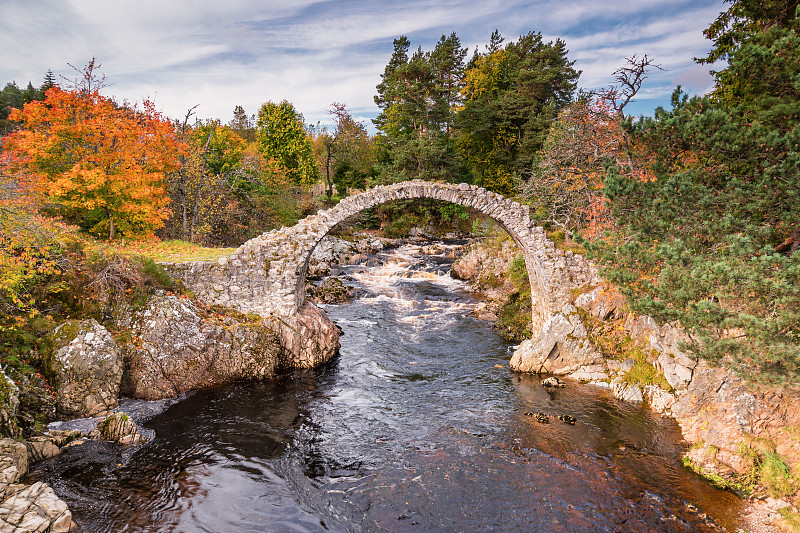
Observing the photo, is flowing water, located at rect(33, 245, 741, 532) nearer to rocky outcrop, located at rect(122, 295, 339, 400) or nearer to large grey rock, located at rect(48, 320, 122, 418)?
rocky outcrop, located at rect(122, 295, 339, 400)

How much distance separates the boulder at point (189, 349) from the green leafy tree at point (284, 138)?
29790 millimetres

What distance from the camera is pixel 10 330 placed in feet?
36.5

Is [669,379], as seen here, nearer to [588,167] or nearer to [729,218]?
[729,218]

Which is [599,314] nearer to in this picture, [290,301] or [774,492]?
[774,492]

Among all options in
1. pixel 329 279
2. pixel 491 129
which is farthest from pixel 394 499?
pixel 491 129

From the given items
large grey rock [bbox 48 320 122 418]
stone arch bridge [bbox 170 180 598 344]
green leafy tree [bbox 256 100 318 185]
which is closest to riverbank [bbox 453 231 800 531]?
stone arch bridge [bbox 170 180 598 344]

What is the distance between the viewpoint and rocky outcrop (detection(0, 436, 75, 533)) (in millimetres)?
6914

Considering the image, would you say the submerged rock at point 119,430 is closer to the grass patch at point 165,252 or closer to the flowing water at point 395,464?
the flowing water at point 395,464

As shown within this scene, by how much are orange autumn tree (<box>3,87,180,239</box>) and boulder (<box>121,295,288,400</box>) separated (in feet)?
19.5

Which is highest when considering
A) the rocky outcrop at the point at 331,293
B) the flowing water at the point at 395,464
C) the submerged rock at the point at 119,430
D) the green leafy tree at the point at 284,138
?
the green leafy tree at the point at 284,138

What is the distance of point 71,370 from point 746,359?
16.3 meters

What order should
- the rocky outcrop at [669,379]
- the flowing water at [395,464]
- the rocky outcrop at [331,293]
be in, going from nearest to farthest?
the flowing water at [395,464], the rocky outcrop at [669,379], the rocky outcrop at [331,293]

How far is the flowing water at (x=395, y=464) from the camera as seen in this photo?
8.04 metres

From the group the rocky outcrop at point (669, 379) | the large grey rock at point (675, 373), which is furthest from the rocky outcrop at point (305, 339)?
the large grey rock at point (675, 373)
